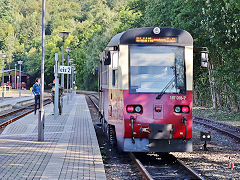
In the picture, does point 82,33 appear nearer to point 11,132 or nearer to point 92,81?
point 92,81

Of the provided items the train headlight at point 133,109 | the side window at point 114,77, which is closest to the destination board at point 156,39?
the side window at point 114,77

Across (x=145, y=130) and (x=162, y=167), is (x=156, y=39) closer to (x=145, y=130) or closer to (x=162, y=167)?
(x=145, y=130)

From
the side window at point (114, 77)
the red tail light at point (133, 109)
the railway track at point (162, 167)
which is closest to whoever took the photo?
the railway track at point (162, 167)

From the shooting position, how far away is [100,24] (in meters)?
111

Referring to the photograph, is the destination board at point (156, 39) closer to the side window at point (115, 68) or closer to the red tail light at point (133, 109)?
the side window at point (115, 68)

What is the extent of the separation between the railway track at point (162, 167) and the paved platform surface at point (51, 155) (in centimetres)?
89

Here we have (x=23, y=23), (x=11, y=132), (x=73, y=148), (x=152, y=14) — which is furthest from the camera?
(x=23, y=23)

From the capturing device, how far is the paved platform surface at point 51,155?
31.8 ft

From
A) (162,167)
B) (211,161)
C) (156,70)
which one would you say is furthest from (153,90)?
(211,161)

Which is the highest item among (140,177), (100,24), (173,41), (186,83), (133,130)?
(100,24)

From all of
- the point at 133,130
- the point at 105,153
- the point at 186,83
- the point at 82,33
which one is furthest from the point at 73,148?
the point at 82,33

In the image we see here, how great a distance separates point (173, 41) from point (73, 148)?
153 inches

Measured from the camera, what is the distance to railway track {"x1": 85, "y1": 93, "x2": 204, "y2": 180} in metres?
10.1

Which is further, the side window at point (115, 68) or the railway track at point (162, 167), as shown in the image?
the side window at point (115, 68)
